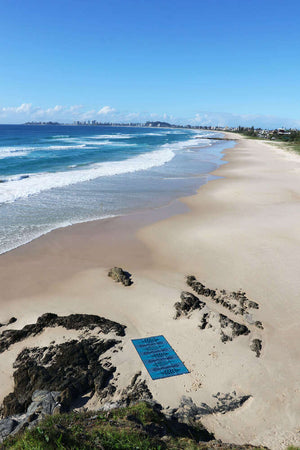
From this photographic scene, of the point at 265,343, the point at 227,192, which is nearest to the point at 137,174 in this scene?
the point at 227,192

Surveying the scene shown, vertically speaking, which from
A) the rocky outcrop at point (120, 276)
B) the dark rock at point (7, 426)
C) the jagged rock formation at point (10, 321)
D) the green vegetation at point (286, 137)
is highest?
the green vegetation at point (286, 137)

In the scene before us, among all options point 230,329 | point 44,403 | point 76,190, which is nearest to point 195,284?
point 230,329

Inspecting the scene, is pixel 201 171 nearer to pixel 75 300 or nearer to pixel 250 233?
pixel 250 233

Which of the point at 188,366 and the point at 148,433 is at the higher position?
the point at 148,433

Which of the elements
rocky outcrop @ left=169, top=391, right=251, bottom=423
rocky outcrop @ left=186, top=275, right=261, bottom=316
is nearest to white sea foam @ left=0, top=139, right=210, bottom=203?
rocky outcrop @ left=186, top=275, right=261, bottom=316

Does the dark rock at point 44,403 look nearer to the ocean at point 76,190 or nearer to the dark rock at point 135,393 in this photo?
the dark rock at point 135,393

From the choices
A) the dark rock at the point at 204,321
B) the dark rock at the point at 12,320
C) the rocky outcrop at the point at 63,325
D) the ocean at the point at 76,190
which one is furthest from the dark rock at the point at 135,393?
the ocean at the point at 76,190

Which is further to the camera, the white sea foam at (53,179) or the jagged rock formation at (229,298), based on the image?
the white sea foam at (53,179)
